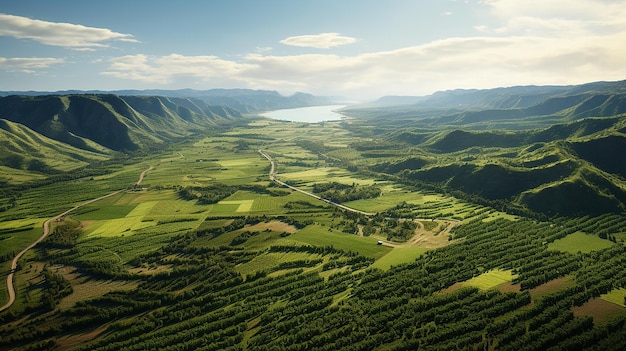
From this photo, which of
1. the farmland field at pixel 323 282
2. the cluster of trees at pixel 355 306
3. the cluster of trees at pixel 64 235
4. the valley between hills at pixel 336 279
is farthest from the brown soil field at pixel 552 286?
the cluster of trees at pixel 64 235

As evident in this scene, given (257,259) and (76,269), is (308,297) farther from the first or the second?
(76,269)

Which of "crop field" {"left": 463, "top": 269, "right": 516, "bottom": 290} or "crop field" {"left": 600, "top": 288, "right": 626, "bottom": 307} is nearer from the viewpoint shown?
"crop field" {"left": 600, "top": 288, "right": 626, "bottom": 307}

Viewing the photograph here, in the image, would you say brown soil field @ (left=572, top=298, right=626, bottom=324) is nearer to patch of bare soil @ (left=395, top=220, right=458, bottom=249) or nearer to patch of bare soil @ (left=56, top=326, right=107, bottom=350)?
patch of bare soil @ (left=395, top=220, right=458, bottom=249)

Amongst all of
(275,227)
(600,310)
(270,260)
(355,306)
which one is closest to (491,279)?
(600,310)

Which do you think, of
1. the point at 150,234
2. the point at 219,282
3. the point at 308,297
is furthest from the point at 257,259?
the point at 150,234

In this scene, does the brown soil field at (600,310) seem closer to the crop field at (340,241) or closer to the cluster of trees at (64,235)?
the crop field at (340,241)

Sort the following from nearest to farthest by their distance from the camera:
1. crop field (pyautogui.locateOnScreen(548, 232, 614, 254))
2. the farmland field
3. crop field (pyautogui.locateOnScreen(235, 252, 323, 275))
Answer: the farmland field < crop field (pyautogui.locateOnScreen(235, 252, 323, 275)) < crop field (pyautogui.locateOnScreen(548, 232, 614, 254))

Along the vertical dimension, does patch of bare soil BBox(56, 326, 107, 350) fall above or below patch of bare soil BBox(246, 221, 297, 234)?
below

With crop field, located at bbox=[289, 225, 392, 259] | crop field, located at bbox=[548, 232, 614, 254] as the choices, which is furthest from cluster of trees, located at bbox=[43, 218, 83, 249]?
crop field, located at bbox=[548, 232, 614, 254]
